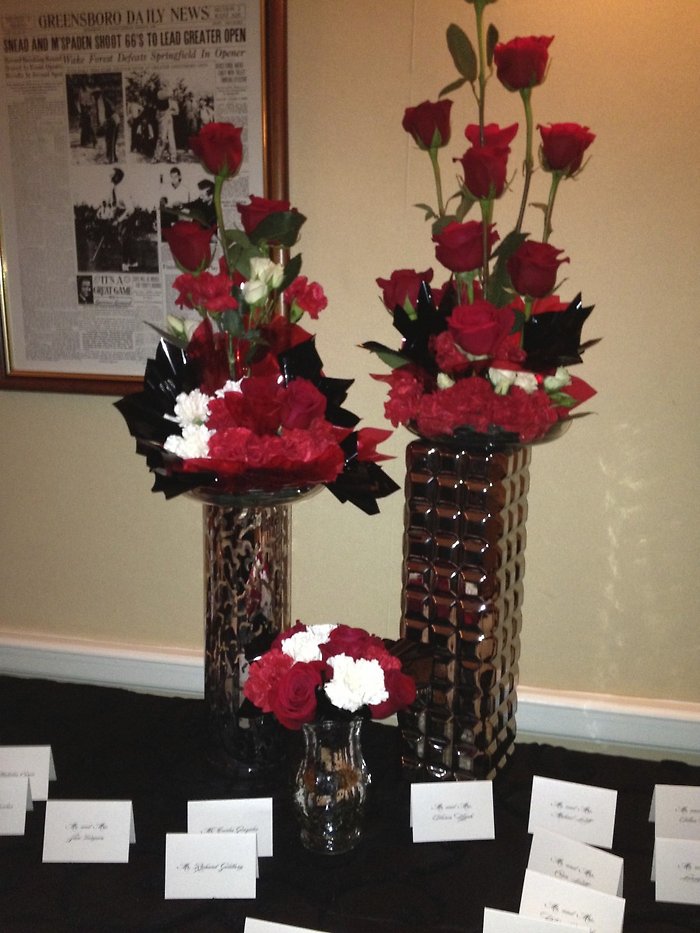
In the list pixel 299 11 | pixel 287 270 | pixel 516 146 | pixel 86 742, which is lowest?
pixel 86 742

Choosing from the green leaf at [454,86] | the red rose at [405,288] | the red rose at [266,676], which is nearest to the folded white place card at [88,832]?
the red rose at [266,676]

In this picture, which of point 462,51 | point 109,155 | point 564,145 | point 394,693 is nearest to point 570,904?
point 394,693

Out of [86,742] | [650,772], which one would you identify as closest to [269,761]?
[86,742]

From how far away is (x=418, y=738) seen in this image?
1.13 meters

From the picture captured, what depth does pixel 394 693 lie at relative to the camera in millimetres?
929

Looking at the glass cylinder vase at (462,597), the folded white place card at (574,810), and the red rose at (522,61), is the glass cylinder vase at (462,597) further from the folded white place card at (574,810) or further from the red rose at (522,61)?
the red rose at (522,61)

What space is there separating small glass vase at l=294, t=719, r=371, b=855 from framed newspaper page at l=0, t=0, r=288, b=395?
744mm

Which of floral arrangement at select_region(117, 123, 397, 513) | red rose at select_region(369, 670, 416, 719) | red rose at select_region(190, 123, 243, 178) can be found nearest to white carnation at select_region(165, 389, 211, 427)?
floral arrangement at select_region(117, 123, 397, 513)

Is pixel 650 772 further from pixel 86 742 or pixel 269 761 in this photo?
pixel 86 742

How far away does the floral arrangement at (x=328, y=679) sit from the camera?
90 cm

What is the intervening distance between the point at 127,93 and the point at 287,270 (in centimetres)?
58

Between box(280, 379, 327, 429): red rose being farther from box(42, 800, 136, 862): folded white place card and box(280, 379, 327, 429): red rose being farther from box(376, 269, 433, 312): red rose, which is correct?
box(42, 800, 136, 862): folded white place card

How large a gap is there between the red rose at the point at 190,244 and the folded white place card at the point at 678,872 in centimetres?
88

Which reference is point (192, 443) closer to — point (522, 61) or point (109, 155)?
point (522, 61)
